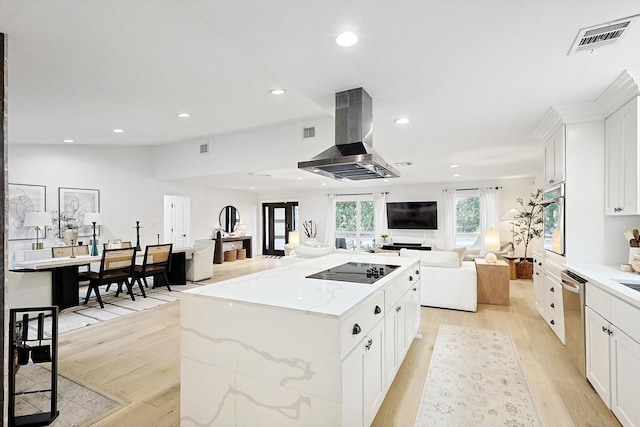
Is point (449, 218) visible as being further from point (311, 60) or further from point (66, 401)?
point (66, 401)

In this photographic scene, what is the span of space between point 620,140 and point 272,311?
3219 millimetres

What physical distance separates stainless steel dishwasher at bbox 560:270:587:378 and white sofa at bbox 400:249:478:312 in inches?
58.9

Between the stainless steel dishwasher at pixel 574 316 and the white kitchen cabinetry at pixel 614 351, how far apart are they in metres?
0.07

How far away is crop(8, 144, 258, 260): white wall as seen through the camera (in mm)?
5504

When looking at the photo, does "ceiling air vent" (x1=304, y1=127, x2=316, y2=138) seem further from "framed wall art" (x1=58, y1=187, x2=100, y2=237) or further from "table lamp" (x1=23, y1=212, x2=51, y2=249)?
"framed wall art" (x1=58, y1=187, x2=100, y2=237)

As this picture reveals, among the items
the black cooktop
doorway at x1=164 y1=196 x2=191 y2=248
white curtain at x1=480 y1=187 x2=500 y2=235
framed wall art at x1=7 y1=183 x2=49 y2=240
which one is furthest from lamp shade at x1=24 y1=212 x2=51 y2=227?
white curtain at x1=480 y1=187 x2=500 y2=235

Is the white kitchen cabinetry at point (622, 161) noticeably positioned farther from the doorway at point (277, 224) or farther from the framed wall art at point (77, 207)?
the doorway at point (277, 224)

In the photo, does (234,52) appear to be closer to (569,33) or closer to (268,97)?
(268,97)

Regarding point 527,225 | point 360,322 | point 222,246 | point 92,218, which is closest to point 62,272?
point 92,218

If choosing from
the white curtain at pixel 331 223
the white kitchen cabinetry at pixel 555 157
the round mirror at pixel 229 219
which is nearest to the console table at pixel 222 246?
the round mirror at pixel 229 219

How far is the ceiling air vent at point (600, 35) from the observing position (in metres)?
1.74

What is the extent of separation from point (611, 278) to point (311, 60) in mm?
2699

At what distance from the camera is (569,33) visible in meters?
1.83

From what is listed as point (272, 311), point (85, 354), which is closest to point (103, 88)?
point (85, 354)
